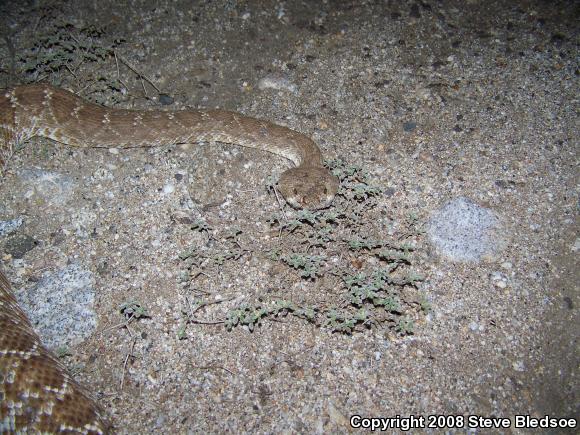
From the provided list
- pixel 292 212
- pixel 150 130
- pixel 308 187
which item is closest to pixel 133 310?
pixel 292 212

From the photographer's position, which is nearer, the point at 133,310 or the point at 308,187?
the point at 133,310

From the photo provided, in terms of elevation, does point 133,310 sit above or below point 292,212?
below

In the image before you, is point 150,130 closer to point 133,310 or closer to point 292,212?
point 292,212

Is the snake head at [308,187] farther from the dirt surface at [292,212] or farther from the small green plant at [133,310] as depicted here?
the small green plant at [133,310]

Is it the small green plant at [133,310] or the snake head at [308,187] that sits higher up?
the snake head at [308,187]

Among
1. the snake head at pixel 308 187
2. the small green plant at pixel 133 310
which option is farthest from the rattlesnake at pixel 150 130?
the small green plant at pixel 133 310

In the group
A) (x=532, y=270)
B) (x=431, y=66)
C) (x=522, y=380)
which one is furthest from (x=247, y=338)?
(x=431, y=66)
